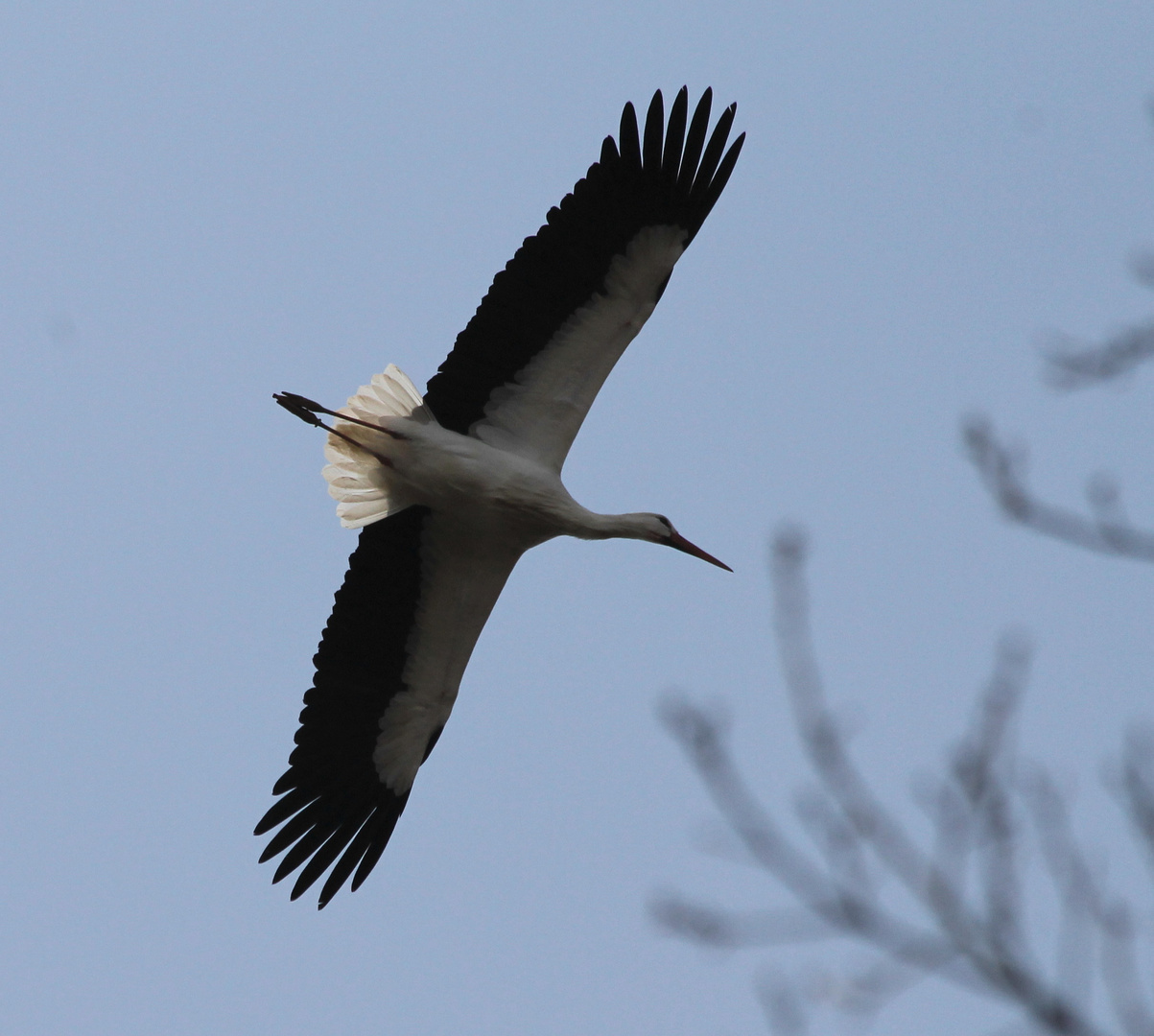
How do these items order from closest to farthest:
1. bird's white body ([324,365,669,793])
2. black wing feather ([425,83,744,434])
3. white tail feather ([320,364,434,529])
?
black wing feather ([425,83,744,434])
bird's white body ([324,365,669,793])
white tail feather ([320,364,434,529])

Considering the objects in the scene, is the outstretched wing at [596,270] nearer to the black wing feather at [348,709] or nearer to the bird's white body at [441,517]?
the bird's white body at [441,517]

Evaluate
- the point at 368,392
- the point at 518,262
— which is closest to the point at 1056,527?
the point at 518,262

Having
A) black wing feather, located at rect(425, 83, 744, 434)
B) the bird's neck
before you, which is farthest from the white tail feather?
the bird's neck

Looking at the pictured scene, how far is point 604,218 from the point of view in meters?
6.91

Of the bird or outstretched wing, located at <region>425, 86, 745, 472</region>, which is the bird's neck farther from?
outstretched wing, located at <region>425, 86, 745, 472</region>

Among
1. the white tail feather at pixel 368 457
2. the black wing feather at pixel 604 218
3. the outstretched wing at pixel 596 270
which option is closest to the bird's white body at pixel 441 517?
the white tail feather at pixel 368 457

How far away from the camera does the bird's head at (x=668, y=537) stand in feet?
25.5

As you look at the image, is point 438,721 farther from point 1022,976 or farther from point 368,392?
point 1022,976

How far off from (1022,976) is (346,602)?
5810 millimetres

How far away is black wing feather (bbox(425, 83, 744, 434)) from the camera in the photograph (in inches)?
271

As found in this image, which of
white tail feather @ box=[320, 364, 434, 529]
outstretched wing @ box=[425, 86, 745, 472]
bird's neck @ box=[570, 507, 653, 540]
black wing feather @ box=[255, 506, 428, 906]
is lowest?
black wing feather @ box=[255, 506, 428, 906]

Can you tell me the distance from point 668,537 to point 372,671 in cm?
177

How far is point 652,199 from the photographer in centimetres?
693

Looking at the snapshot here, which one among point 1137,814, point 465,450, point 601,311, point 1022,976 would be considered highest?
point 601,311
